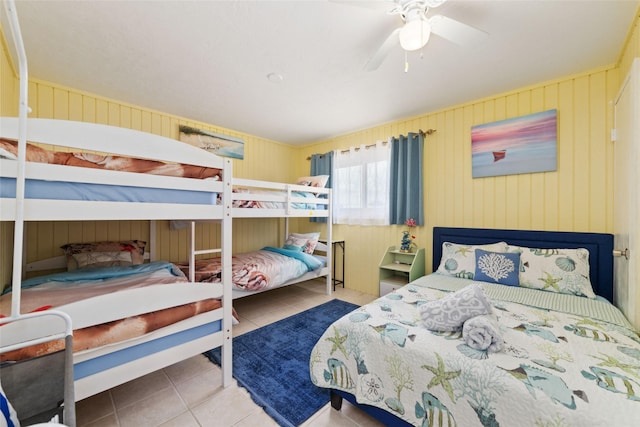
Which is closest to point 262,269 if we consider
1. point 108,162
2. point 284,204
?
point 284,204

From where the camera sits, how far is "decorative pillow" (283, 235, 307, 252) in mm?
3568

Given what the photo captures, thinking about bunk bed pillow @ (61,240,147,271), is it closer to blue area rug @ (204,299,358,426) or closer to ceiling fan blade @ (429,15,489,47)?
blue area rug @ (204,299,358,426)

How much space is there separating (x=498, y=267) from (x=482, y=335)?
130cm

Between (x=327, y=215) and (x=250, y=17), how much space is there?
98.4 inches

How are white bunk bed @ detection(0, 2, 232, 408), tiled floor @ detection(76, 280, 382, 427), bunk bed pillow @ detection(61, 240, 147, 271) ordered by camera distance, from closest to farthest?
1. white bunk bed @ detection(0, 2, 232, 408)
2. tiled floor @ detection(76, 280, 382, 427)
3. bunk bed pillow @ detection(61, 240, 147, 271)

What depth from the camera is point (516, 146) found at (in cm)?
243

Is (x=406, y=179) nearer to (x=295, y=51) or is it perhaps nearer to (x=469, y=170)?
(x=469, y=170)

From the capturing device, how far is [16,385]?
94 cm

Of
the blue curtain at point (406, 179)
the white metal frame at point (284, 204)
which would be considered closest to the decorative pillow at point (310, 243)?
the white metal frame at point (284, 204)

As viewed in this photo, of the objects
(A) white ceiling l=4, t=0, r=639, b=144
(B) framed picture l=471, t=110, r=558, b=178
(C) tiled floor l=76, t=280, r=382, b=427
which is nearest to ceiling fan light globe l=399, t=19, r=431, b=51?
(A) white ceiling l=4, t=0, r=639, b=144

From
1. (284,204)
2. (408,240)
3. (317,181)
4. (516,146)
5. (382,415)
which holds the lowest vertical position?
(382,415)

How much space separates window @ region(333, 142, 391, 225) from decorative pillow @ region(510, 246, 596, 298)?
62.8 inches

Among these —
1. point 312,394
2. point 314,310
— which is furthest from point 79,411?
point 314,310

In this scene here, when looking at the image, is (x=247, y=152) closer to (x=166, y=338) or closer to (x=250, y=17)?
(x=250, y=17)
